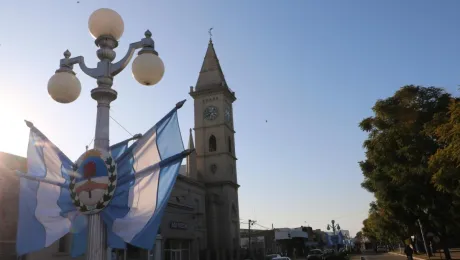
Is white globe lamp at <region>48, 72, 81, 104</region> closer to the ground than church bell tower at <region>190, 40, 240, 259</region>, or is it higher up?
closer to the ground

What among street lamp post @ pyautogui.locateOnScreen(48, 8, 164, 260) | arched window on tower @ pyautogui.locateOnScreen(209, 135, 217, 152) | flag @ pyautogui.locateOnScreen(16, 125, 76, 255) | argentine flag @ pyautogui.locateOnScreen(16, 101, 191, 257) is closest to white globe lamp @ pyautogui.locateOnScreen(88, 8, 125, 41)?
street lamp post @ pyautogui.locateOnScreen(48, 8, 164, 260)

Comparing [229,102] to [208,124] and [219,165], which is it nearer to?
[208,124]

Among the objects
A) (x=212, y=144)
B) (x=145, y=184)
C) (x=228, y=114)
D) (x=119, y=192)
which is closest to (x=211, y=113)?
(x=228, y=114)

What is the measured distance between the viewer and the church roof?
183 ft

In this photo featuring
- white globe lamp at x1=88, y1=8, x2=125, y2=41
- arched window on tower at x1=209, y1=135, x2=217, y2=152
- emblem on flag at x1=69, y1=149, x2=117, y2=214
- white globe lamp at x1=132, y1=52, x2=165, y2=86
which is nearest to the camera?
emblem on flag at x1=69, y1=149, x2=117, y2=214

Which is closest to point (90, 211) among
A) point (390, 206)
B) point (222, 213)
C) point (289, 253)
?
point (390, 206)

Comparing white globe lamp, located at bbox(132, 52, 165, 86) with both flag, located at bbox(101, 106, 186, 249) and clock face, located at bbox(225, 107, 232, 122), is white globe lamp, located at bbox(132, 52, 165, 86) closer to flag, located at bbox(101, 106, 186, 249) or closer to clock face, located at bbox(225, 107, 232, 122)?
flag, located at bbox(101, 106, 186, 249)

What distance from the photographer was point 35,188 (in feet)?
23.0

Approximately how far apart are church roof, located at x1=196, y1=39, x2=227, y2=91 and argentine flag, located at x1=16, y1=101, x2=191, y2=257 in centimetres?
4808

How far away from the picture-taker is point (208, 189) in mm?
51281

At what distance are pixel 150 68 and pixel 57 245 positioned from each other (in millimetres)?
20258

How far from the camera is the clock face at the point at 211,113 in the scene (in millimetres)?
54344

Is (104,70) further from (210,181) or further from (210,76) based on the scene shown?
(210,76)

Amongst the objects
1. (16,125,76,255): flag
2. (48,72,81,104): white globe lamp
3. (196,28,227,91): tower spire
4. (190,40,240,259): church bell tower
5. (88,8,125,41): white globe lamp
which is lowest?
(16,125,76,255): flag
